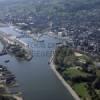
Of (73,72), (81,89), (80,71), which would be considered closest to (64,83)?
(73,72)

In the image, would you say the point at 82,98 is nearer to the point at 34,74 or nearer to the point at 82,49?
the point at 34,74

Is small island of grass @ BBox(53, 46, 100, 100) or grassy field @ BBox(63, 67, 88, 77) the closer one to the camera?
small island of grass @ BBox(53, 46, 100, 100)

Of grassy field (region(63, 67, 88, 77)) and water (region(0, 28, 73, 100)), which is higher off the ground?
grassy field (region(63, 67, 88, 77))

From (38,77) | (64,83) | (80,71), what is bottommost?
(38,77)

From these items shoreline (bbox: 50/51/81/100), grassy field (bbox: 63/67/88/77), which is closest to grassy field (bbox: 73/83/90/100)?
shoreline (bbox: 50/51/81/100)

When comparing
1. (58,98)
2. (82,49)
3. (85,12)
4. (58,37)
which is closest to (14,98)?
(58,98)

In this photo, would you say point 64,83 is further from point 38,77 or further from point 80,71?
point 38,77

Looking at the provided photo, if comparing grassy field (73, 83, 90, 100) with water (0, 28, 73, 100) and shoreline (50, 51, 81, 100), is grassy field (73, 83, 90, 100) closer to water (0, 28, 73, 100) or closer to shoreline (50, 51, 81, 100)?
shoreline (50, 51, 81, 100)

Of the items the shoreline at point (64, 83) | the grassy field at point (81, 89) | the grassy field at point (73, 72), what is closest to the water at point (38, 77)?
the shoreline at point (64, 83)

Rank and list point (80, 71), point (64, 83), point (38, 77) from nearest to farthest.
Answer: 1. point (64, 83)
2. point (80, 71)
3. point (38, 77)

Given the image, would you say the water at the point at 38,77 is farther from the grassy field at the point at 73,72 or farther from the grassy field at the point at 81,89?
the grassy field at the point at 73,72
